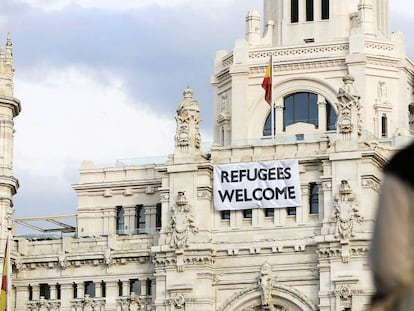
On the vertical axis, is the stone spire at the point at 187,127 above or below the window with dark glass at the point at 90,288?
above

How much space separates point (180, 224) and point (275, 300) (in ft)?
24.0

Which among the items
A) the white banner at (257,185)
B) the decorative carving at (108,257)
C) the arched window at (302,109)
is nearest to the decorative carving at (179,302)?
the decorative carving at (108,257)

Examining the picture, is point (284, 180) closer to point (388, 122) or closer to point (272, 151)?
point (272, 151)

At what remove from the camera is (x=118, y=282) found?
80.2 meters

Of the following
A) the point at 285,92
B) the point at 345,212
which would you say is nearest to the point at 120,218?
the point at 285,92

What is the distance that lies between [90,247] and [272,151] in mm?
13315

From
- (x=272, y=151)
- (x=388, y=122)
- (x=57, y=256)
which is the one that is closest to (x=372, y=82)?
(x=388, y=122)

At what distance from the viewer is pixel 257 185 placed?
76.6 m

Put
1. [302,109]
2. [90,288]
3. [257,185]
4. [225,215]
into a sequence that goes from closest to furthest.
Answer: [257,185] < [225,215] < [90,288] < [302,109]

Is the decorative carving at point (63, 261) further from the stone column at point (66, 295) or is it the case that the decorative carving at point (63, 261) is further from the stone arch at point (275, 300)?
the stone arch at point (275, 300)

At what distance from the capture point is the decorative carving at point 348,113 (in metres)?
75.9

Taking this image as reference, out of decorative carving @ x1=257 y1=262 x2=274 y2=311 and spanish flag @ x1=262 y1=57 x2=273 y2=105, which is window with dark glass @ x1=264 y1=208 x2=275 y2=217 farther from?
spanish flag @ x1=262 y1=57 x2=273 y2=105

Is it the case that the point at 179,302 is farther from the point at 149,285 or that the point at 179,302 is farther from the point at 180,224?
the point at 180,224

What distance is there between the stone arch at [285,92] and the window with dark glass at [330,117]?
422mm
